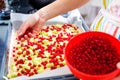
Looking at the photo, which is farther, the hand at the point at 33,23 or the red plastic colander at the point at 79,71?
the hand at the point at 33,23

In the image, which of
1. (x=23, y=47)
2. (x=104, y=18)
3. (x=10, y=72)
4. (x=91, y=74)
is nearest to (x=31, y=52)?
(x=23, y=47)

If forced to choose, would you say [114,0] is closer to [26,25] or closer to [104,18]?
[104,18]

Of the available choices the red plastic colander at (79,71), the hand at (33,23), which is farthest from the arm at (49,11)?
the red plastic colander at (79,71)

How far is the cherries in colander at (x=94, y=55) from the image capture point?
784 millimetres

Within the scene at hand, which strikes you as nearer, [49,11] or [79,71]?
[79,71]

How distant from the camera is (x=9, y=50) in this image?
136 cm

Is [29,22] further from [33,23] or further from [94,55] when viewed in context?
[94,55]

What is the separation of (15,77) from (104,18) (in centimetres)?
51

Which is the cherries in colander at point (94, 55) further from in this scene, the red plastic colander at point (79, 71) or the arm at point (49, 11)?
the arm at point (49, 11)

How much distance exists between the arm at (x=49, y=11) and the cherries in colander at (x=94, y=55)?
17.6 inches

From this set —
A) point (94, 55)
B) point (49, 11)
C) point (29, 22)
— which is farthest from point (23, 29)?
point (94, 55)

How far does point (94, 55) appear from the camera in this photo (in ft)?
2.67

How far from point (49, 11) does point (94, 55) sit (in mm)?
618

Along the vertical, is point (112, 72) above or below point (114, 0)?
below
